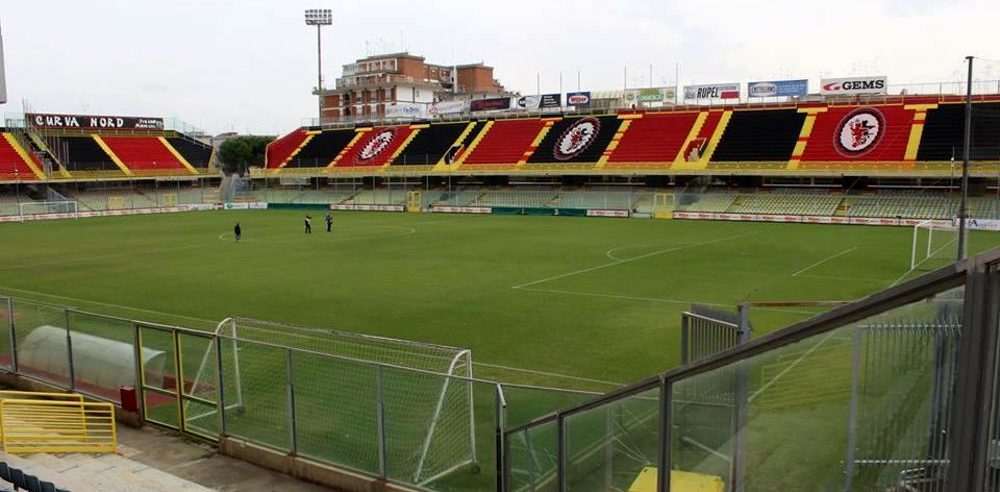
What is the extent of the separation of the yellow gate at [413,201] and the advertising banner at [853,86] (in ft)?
124

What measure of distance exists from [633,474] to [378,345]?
21.4ft

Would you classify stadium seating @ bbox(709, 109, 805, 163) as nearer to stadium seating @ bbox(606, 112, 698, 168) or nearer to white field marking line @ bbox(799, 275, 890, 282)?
stadium seating @ bbox(606, 112, 698, 168)

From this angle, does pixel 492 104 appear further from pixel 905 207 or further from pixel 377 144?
pixel 905 207

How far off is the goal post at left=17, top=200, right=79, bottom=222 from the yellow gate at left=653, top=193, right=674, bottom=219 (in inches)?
1931

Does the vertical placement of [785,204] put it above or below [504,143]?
below

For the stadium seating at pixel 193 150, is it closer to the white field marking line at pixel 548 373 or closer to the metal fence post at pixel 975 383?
the white field marking line at pixel 548 373

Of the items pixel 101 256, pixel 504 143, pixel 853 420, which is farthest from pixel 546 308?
pixel 504 143

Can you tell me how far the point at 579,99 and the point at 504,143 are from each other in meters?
9.42

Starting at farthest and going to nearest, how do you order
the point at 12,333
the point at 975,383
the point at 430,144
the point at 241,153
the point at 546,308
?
1. the point at 241,153
2. the point at 430,144
3. the point at 546,308
4. the point at 12,333
5. the point at 975,383

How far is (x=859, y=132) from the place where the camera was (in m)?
59.5

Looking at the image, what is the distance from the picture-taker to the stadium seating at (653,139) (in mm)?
65438

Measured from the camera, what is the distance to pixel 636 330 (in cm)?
1817

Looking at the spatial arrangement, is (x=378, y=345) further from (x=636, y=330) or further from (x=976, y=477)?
(x=976, y=477)

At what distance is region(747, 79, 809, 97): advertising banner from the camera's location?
6906 cm
